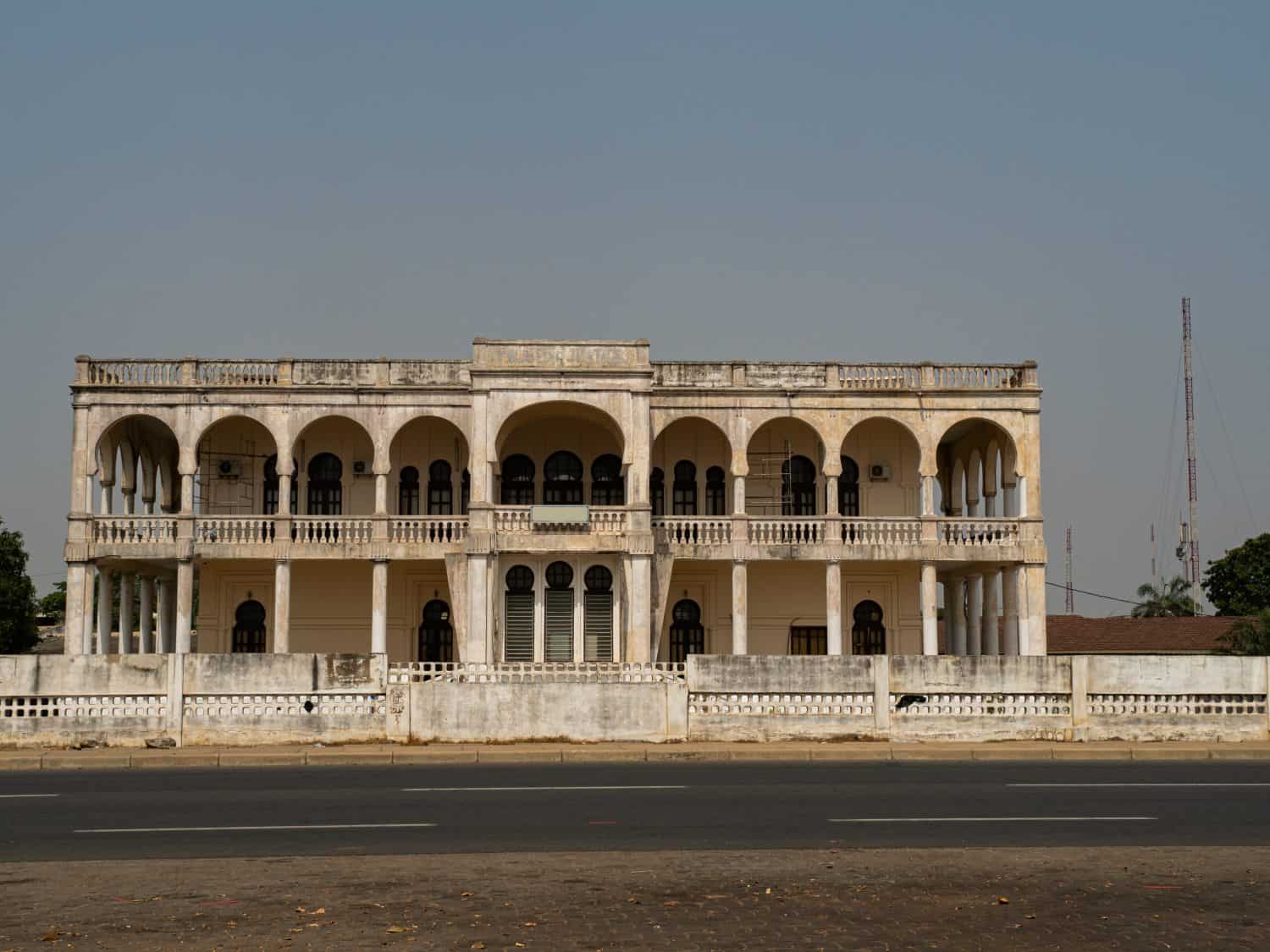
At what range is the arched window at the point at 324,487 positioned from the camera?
1478 inches

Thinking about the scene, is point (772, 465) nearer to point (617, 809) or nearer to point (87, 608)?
point (87, 608)

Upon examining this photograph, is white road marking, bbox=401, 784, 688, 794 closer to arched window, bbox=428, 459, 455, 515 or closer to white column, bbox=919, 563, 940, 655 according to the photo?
white column, bbox=919, 563, 940, 655

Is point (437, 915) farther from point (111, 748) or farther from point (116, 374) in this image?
point (116, 374)

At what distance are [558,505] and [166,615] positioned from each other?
12145 millimetres

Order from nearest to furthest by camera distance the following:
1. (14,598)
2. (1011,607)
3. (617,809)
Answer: (617,809) < (1011,607) < (14,598)

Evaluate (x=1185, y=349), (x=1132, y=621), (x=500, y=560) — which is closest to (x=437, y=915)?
(x=500, y=560)

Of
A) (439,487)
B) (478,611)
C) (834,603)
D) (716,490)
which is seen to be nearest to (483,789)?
(478,611)

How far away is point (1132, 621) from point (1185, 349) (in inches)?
516

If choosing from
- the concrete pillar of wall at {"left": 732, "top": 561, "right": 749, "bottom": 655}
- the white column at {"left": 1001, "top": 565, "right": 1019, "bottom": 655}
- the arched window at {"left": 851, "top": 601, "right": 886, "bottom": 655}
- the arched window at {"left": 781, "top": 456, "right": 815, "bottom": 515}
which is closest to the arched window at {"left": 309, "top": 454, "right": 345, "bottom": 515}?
the concrete pillar of wall at {"left": 732, "top": 561, "right": 749, "bottom": 655}

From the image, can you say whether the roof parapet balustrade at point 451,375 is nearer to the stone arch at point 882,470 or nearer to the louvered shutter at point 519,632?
the stone arch at point 882,470

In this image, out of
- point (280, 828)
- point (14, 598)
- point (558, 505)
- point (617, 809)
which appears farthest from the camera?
point (14, 598)

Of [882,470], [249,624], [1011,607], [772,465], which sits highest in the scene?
[772,465]

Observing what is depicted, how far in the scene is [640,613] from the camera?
32.7 metres

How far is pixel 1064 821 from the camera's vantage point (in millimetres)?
12555
